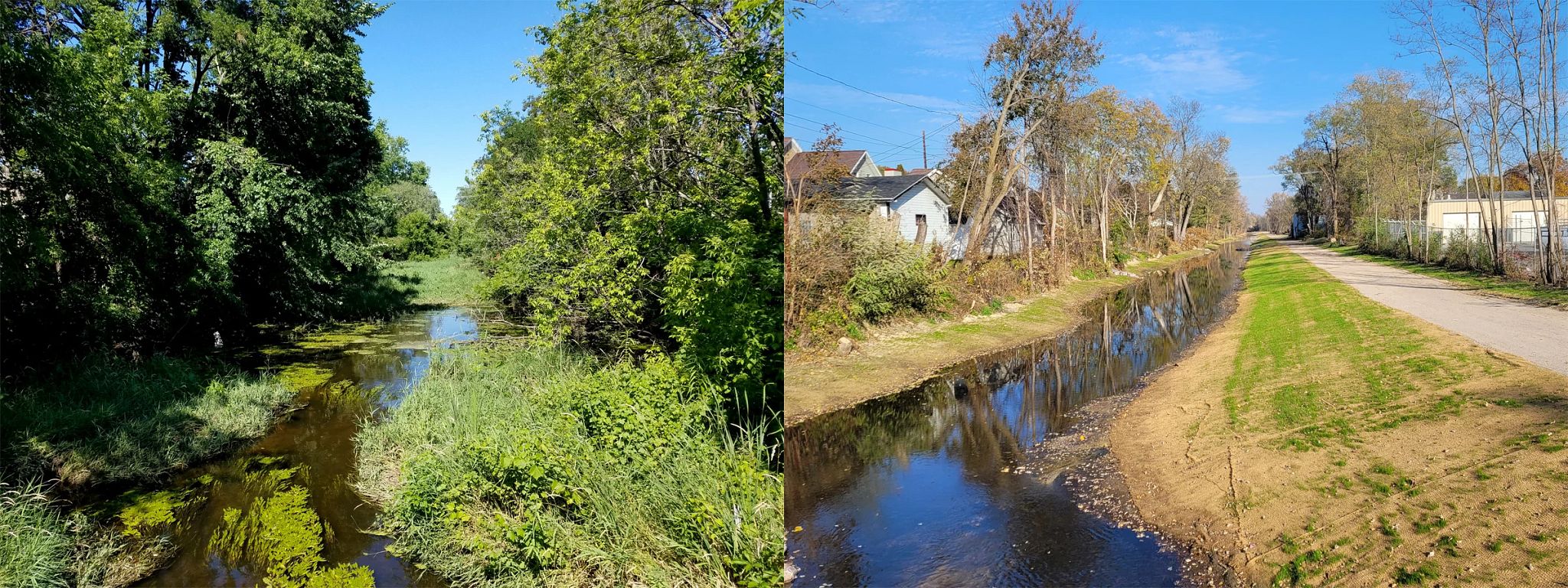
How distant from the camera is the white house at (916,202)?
87.0 feet

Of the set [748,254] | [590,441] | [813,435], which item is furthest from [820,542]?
[813,435]

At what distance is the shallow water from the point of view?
21.3 feet

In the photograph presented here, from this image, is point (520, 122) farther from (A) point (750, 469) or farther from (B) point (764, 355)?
(A) point (750, 469)

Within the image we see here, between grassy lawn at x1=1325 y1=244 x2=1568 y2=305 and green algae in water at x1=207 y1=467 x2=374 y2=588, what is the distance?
61.1 feet

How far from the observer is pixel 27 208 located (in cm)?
962

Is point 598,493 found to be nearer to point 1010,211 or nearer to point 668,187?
point 668,187

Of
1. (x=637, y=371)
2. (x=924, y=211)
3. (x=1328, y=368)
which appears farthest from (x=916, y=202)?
(x=637, y=371)

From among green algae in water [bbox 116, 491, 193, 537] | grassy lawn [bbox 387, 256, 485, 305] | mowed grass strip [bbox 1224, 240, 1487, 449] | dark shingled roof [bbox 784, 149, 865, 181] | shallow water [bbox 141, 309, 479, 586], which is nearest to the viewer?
shallow water [bbox 141, 309, 479, 586]

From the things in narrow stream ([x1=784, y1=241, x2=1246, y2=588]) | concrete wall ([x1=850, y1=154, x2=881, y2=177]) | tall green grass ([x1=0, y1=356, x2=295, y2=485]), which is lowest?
narrow stream ([x1=784, y1=241, x2=1246, y2=588])

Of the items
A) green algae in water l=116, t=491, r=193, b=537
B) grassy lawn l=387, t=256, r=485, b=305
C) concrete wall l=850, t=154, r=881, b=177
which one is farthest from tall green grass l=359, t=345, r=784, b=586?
concrete wall l=850, t=154, r=881, b=177

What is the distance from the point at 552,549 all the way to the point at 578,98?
5.89 meters

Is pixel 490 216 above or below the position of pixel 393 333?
above

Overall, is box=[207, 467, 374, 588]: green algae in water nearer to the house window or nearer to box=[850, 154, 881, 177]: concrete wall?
box=[850, 154, 881, 177]: concrete wall

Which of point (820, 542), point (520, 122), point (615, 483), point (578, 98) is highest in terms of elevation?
point (520, 122)
